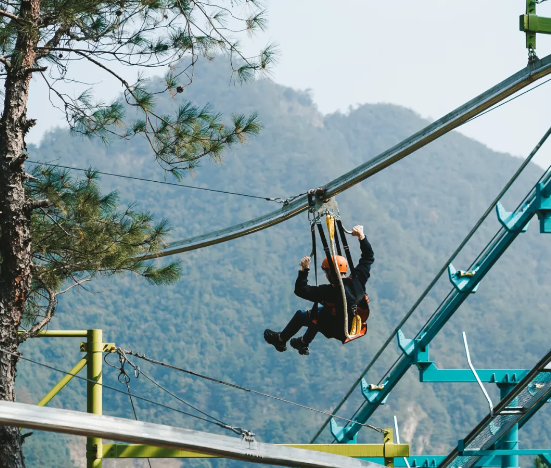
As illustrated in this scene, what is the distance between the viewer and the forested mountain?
7438 cm

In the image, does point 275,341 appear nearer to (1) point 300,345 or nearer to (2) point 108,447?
(1) point 300,345

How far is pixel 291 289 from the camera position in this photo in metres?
96.1

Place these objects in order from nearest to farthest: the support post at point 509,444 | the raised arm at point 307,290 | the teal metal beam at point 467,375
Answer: the raised arm at point 307,290
the support post at point 509,444
the teal metal beam at point 467,375

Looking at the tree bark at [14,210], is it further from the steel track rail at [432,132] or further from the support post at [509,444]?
the support post at [509,444]

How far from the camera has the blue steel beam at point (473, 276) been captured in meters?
8.23

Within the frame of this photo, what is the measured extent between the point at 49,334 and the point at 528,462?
64408 millimetres

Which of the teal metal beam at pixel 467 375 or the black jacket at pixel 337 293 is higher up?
the teal metal beam at pixel 467 375

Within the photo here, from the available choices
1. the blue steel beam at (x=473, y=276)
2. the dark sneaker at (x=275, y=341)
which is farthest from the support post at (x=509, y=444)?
the dark sneaker at (x=275, y=341)

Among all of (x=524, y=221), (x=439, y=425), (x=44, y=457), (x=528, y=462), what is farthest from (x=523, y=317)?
(x=524, y=221)

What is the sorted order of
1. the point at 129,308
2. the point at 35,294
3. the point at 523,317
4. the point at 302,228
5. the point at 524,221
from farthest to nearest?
the point at 302,228 → the point at 523,317 → the point at 129,308 → the point at 524,221 → the point at 35,294

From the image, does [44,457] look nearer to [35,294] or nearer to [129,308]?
[129,308]

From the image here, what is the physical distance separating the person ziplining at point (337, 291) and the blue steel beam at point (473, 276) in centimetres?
243

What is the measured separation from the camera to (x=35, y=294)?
27.3 ft

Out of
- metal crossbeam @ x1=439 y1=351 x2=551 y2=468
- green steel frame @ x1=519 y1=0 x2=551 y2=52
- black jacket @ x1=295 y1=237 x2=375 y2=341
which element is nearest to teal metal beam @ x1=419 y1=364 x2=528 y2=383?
metal crossbeam @ x1=439 y1=351 x2=551 y2=468
